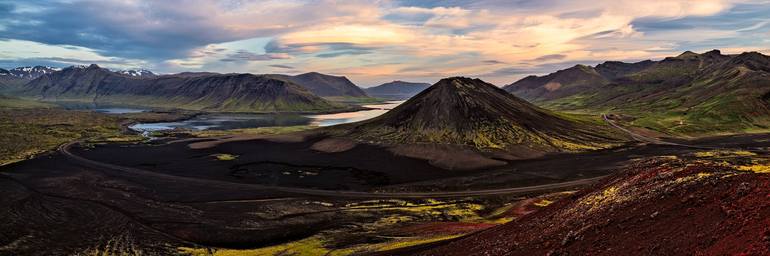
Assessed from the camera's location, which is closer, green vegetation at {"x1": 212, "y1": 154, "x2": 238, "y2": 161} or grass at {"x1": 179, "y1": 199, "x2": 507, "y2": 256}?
grass at {"x1": 179, "y1": 199, "x2": 507, "y2": 256}

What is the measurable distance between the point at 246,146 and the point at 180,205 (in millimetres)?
93510

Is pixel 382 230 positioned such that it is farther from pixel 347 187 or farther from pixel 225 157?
pixel 225 157

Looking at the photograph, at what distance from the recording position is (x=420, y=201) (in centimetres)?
10125

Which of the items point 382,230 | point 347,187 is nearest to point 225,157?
point 347,187

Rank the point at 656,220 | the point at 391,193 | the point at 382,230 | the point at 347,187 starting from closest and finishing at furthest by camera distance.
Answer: the point at 656,220 < the point at 382,230 < the point at 391,193 < the point at 347,187

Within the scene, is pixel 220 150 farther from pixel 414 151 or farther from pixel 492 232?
pixel 492 232

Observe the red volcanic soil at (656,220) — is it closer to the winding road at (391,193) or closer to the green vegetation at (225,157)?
the winding road at (391,193)

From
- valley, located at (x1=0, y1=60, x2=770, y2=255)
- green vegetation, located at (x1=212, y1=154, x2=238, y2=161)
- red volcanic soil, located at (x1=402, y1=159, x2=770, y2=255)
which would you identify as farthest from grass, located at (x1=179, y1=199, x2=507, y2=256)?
green vegetation, located at (x1=212, y1=154, x2=238, y2=161)

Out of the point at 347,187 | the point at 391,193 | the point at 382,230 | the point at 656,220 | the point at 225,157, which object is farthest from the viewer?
the point at 225,157

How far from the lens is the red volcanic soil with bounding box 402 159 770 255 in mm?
24828

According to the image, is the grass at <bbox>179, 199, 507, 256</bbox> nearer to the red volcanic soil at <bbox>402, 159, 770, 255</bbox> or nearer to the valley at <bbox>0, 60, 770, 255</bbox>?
the valley at <bbox>0, 60, 770, 255</bbox>

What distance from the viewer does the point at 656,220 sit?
30.8m

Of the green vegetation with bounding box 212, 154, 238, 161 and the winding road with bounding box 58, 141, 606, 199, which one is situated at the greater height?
the green vegetation with bounding box 212, 154, 238, 161

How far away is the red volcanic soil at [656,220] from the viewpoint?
24.8 m
